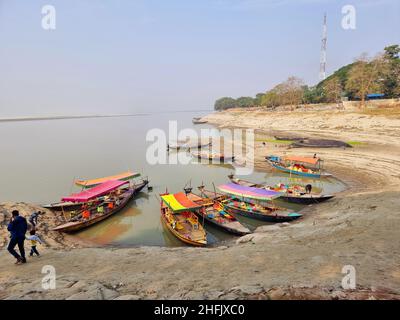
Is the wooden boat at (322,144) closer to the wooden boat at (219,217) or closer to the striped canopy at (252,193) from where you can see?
the striped canopy at (252,193)

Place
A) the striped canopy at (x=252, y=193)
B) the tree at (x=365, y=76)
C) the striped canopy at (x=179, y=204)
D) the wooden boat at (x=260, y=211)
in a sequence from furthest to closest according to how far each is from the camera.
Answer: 1. the tree at (x=365, y=76)
2. the striped canopy at (x=252, y=193)
3. the wooden boat at (x=260, y=211)
4. the striped canopy at (x=179, y=204)

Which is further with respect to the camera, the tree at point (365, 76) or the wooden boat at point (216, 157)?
the tree at point (365, 76)

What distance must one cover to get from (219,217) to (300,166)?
18.7 m

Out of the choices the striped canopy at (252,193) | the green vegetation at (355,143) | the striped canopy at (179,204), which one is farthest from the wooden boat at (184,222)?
the green vegetation at (355,143)

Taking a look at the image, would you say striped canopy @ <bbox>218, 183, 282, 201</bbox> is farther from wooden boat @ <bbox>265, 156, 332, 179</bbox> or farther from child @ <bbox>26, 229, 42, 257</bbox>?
child @ <bbox>26, 229, 42, 257</bbox>

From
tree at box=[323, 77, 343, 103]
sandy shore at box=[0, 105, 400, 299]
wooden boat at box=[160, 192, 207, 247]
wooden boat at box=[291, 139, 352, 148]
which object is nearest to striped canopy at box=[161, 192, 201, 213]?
wooden boat at box=[160, 192, 207, 247]

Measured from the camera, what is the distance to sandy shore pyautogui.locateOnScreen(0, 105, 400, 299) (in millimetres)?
7773

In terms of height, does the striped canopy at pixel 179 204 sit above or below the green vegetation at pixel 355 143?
below

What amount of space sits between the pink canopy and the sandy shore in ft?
8.16

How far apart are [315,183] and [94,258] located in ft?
86.0

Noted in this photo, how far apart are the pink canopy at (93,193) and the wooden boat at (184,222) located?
6122mm

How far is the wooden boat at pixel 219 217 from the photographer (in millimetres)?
17719

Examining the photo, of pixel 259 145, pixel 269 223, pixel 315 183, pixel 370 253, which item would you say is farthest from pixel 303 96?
pixel 370 253

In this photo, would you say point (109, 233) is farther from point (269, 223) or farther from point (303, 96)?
point (303, 96)
